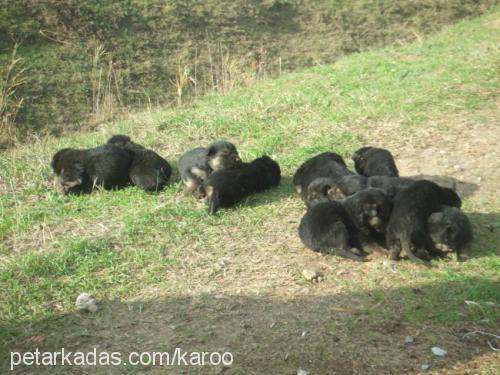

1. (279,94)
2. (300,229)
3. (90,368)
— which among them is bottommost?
(90,368)

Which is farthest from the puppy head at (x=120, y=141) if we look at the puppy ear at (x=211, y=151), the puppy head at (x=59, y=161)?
the puppy ear at (x=211, y=151)

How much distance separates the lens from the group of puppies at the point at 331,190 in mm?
5176

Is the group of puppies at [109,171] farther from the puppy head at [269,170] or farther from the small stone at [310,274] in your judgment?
the small stone at [310,274]

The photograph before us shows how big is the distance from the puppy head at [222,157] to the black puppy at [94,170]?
3.79ft

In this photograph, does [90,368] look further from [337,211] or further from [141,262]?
[337,211]

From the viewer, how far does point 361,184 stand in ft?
19.6

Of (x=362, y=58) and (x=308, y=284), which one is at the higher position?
(x=362, y=58)

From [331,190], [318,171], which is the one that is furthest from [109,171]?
[331,190]

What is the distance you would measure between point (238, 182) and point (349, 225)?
1652 mm

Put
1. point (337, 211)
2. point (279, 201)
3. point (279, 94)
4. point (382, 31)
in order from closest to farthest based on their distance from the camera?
point (337, 211) < point (279, 201) < point (279, 94) < point (382, 31)

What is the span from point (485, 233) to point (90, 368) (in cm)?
395

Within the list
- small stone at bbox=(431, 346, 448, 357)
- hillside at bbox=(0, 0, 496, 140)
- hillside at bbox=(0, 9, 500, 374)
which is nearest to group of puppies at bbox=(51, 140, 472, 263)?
hillside at bbox=(0, 9, 500, 374)

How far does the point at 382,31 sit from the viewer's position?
763 inches

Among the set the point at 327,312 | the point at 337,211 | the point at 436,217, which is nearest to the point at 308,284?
the point at 327,312
